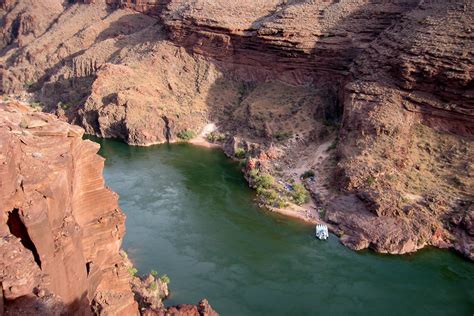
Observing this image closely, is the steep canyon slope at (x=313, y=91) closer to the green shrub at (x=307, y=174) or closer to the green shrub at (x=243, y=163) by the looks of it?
the green shrub at (x=307, y=174)

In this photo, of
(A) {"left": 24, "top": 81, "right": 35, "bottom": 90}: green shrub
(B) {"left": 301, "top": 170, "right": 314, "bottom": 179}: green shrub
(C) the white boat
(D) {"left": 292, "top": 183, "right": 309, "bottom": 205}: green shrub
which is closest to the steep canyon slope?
(A) {"left": 24, "top": 81, "right": 35, "bottom": 90}: green shrub

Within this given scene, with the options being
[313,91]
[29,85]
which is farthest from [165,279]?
[29,85]

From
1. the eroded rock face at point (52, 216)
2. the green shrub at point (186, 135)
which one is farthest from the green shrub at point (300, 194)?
the eroded rock face at point (52, 216)

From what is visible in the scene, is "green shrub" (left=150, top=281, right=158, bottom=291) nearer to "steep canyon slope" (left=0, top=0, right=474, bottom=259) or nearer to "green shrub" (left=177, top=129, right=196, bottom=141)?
"steep canyon slope" (left=0, top=0, right=474, bottom=259)

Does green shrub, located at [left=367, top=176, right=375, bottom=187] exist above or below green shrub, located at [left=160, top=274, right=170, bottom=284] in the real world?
above

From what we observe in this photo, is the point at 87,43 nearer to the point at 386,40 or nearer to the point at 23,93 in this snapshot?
the point at 23,93

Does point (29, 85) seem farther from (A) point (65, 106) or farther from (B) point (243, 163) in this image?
(B) point (243, 163)

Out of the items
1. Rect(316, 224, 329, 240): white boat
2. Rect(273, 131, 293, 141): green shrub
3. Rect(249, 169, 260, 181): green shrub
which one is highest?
Rect(273, 131, 293, 141): green shrub
